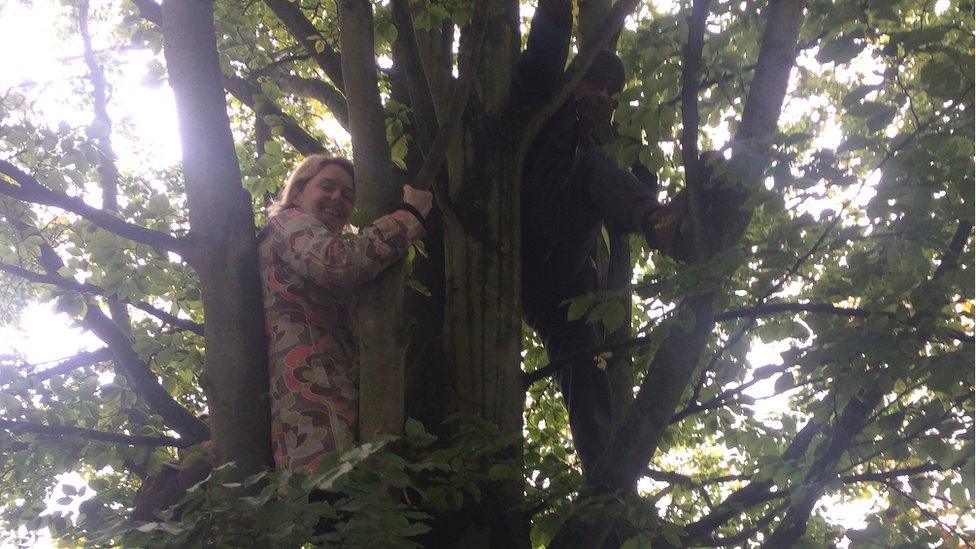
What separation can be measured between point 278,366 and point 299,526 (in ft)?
2.77

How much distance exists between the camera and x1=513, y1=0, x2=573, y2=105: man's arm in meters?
3.15

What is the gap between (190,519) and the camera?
71.6 inches

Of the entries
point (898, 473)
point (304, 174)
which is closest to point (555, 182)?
point (304, 174)

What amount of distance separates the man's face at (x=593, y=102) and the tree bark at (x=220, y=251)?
159cm

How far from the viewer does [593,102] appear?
3.59m

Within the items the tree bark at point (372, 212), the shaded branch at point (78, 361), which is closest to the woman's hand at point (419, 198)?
the tree bark at point (372, 212)

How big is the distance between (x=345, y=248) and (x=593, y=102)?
1.62m

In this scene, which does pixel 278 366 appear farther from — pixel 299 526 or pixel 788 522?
pixel 788 522

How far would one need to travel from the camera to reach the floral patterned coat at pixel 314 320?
2.37m

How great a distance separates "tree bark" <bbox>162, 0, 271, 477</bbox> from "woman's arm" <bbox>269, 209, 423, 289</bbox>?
134mm

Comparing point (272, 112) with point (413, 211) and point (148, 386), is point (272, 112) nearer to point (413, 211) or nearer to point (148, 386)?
point (148, 386)

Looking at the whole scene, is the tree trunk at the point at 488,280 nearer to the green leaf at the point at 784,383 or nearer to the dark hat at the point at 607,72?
the dark hat at the point at 607,72

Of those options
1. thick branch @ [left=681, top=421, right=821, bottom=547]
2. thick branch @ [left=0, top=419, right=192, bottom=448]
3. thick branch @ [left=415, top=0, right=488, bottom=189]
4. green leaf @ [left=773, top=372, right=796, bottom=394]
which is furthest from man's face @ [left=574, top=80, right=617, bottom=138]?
thick branch @ [left=0, top=419, right=192, bottom=448]

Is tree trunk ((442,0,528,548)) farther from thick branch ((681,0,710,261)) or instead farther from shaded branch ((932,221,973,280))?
shaded branch ((932,221,973,280))
